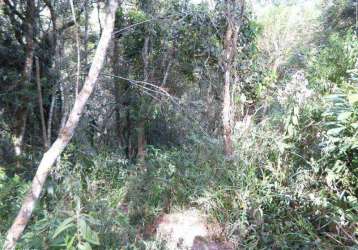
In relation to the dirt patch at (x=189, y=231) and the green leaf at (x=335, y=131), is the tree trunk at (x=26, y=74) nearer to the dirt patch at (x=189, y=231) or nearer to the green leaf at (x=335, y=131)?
the dirt patch at (x=189, y=231)

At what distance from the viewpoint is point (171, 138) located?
21.4 feet

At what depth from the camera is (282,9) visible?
10.5 metres

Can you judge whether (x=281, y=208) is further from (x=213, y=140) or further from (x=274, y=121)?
(x=213, y=140)

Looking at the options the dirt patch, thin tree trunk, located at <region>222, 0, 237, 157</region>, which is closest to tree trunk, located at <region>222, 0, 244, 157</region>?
thin tree trunk, located at <region>222, 0, 237, 157</region>

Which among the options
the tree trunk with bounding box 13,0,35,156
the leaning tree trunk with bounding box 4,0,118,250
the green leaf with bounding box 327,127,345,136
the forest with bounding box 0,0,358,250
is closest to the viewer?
the leaning tree trunk with bounding box 4,0,118,250

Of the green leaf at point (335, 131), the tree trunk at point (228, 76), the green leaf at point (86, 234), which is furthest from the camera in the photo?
the tree trunk at point (228, 76)

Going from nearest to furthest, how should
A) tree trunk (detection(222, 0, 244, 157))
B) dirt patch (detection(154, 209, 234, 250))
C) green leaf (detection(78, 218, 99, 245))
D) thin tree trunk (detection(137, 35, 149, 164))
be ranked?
green leaf (detection(78, 218, 99, 245)) → dirt patch (detection(154, 209, 234, 250)) → tree trunk (detection(222, 0, 244, 157)) → thin tree trunk (detection(137, 35, 149, 164))

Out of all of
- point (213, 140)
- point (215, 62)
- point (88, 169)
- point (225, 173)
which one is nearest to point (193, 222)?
point (225, 173)

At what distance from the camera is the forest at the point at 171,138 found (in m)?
2.90

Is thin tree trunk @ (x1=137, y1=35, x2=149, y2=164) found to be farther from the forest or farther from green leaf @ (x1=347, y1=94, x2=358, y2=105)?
green leaf @ (x1=347, y1=94, x2=358, y2=105)

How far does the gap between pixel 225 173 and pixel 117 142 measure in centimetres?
295

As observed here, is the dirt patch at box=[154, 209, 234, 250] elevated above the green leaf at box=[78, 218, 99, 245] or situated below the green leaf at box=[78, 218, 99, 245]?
below

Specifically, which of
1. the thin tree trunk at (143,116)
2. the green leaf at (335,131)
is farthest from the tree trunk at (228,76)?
the thin tree trunk at (143,116)

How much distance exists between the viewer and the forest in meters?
2.90
